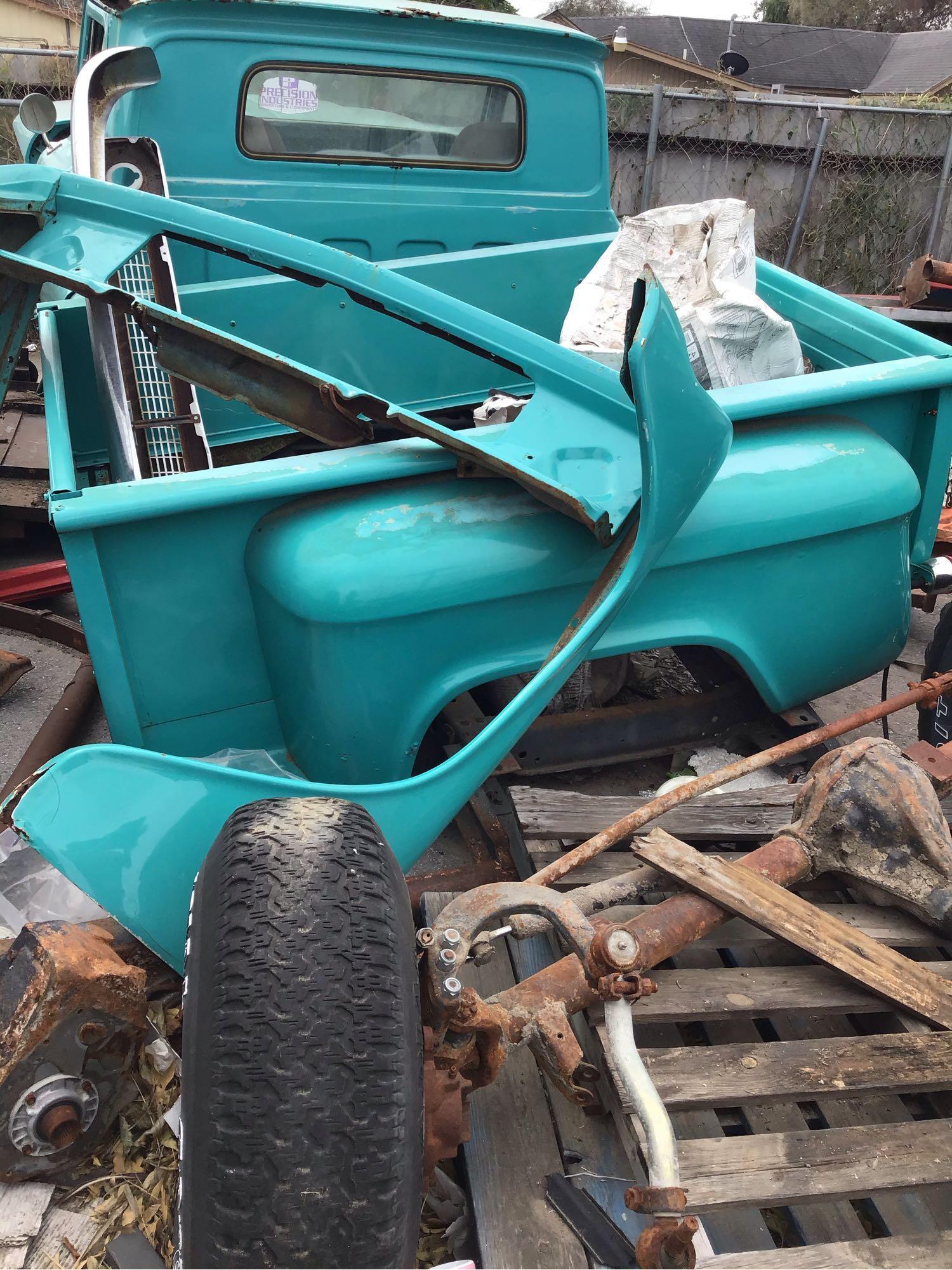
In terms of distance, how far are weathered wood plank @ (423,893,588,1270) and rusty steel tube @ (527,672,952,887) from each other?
353 millimetres

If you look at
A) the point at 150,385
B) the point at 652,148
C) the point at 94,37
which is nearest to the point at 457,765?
the point at 150,385

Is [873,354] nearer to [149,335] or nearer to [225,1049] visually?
[149,335]

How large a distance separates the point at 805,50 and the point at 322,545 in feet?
87.3

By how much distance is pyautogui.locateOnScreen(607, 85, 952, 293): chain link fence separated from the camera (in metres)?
7.66

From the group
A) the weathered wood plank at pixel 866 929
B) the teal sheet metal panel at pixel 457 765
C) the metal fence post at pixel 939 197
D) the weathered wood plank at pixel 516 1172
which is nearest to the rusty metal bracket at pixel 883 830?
the weathered wood plank at pixel 866 929

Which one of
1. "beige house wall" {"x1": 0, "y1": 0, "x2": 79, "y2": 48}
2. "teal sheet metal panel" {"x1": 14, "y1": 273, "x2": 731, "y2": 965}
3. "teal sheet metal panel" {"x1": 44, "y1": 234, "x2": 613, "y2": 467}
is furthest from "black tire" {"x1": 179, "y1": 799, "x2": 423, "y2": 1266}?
"beige house wall" {"x1": 0, "y1": 0, "x2": 79, "y2": 48}

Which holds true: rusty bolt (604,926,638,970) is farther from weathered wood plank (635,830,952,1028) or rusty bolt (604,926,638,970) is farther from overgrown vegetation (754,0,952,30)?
overgrown vegetation (754,0,952,30)

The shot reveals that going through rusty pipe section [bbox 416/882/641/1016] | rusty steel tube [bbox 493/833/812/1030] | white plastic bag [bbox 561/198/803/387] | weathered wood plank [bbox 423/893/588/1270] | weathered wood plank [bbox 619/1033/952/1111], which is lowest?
weathered wood plank [bbox 423/893/588/1270]

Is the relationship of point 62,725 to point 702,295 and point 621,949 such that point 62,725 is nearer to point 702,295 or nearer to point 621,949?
point 621,949

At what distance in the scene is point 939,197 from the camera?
7844 mm

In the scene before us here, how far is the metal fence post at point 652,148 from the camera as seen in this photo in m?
7.48

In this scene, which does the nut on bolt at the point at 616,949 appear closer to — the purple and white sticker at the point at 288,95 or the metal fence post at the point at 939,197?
the purple and white sticker at the point at 288,95

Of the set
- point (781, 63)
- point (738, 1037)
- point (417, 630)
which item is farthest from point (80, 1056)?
point (781, 63)

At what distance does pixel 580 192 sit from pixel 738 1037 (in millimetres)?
2969
